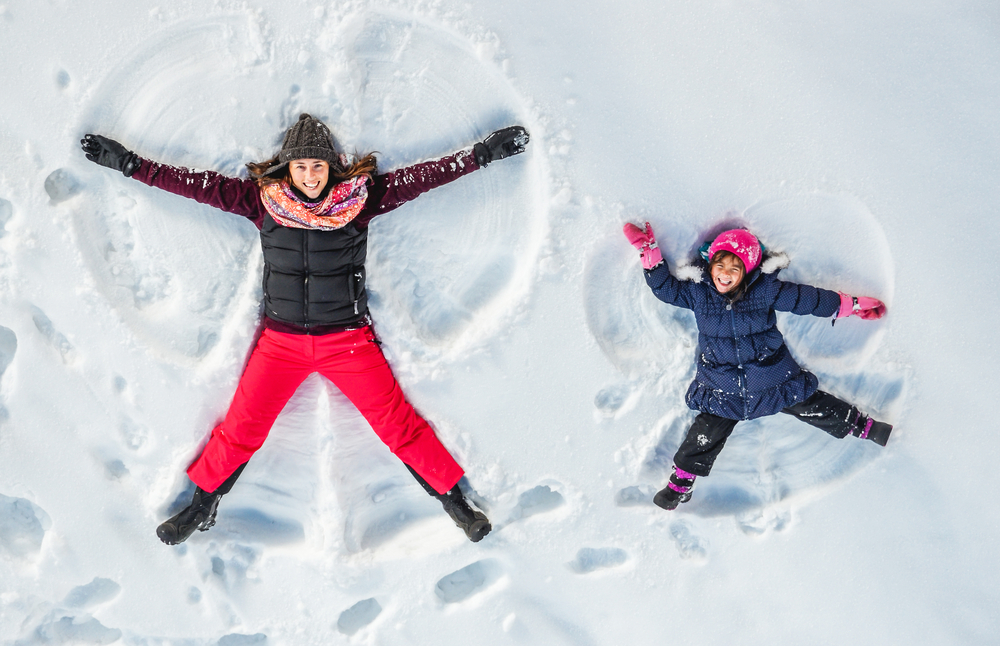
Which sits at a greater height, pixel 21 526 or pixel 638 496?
pixel 638 496

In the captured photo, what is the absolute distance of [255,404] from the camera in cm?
252

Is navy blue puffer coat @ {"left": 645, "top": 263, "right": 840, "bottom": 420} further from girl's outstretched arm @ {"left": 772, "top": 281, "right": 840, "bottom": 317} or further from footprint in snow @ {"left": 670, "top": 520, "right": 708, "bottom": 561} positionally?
footprint in snow @ {"left": 670, "top": 520, "right": 708, "bottom": 561}

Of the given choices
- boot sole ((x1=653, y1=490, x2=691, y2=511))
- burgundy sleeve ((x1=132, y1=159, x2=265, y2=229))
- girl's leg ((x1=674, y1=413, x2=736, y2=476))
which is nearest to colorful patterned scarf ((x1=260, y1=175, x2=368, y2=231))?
burgundy sleeve ((x1=132, y1=159, x2=265, y2=229))

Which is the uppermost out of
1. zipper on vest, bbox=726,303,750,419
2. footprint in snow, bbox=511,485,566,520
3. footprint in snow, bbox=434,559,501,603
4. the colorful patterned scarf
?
the colorful patterned scarf

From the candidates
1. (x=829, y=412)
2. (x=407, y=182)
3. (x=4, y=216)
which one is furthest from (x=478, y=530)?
(x=4, y=216)

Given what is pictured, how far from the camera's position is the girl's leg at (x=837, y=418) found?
2629 millimetres

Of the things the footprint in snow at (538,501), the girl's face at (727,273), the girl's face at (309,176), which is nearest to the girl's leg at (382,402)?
the footprint in snow at (538,501)

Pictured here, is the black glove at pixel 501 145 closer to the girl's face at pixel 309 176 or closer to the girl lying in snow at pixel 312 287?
the girl lying in snow at pixel 312 287

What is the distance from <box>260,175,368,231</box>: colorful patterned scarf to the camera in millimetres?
2232

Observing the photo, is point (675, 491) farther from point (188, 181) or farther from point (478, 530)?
point (188, 181)

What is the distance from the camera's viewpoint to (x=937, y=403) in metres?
2.72

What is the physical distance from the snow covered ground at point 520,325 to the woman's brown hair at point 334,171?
0.15 m

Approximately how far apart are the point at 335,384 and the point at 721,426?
166cm

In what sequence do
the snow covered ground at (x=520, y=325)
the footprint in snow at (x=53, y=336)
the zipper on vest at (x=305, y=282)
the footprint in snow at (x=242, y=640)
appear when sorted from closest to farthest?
the zipper on vest at (x=305, y=282)
the snow covered ground at (x=520, y=325)
the footprint in snow at (x=53, y=336)
the footprint in snow at (x=242, y=640)
